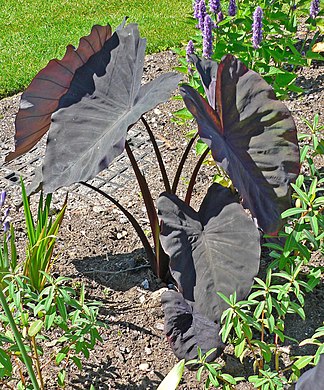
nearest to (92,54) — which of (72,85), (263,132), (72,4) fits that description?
(72,85)

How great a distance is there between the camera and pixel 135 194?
141 inches

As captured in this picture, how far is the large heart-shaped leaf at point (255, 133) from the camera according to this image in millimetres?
2322

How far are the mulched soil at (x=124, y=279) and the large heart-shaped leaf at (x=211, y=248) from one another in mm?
390

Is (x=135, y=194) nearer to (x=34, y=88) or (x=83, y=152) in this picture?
(x=34, y=88)

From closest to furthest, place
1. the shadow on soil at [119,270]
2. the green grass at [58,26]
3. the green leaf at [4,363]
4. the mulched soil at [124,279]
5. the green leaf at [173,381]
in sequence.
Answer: the green leaf at [173,381]
the green leaf at [4,363]
the mulched soil at [124,279]
the shadow on soil at [119,270]
the green grass at [58,26]

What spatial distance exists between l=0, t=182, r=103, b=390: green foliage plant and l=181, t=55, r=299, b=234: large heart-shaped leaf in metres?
0.68

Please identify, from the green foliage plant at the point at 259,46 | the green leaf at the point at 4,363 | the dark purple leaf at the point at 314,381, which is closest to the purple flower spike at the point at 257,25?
the green foliage plant at the point at 259,46

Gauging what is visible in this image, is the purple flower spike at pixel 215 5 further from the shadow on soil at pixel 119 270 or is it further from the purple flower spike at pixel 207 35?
the shadow on soil at pixel 119 270

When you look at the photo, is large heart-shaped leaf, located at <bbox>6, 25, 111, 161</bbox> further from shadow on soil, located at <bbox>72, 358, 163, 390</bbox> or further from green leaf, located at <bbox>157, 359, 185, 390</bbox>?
green leaf, located at <bbox>157, 359, 185, 390</bbox>

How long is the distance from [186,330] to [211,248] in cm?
33

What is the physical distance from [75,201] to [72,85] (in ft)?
3.31

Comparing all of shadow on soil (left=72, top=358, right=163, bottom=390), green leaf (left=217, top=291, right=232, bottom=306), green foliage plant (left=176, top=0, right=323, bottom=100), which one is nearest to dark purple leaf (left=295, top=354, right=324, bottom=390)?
A: green leaf (left=217, top=291, right=232, bottom=306)

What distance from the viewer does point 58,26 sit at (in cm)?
599

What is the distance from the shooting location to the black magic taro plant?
227 cm
